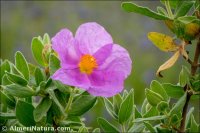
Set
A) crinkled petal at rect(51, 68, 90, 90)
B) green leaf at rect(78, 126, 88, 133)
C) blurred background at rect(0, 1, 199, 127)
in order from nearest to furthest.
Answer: crinkled petal at rect(51, 68, 90, 90) → green leaf at rect(78, 126, 88, 133) → blurred background at rect(0, 1, 199, 127)

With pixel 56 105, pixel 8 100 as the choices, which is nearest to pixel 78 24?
pixel 8 100

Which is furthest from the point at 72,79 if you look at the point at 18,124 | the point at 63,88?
the point at 18,124

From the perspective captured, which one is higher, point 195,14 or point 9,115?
point 195,14

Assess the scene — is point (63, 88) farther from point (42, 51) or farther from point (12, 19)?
point (12, 19)

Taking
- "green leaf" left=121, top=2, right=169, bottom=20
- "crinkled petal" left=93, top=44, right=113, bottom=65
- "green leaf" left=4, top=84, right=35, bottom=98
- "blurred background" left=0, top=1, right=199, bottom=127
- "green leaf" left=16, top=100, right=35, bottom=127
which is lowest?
"blurred background" left=0, top=1, right=199, bottom=127

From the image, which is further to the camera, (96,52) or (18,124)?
(18,124)

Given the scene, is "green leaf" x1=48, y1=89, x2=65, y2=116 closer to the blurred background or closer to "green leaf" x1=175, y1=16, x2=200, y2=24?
"green leaf" x1=175, y1=16, x2=200, y2=24

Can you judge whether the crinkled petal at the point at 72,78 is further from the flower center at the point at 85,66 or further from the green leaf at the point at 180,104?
the green leaf at the point at 180,104

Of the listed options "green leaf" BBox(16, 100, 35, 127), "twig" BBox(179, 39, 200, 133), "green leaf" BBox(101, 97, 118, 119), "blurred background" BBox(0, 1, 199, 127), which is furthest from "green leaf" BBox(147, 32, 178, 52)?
"blurred background" BBox(0, 1, 199, 127)
